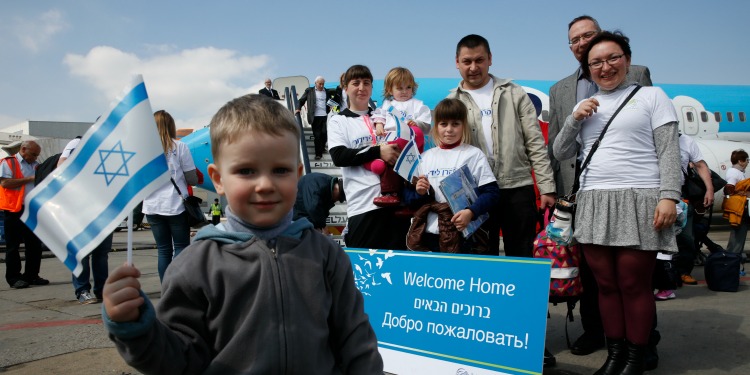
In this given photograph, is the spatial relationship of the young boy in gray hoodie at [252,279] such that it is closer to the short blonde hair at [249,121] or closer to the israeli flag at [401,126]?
the short blonde hair at [249,121]

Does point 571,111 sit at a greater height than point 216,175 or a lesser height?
greater

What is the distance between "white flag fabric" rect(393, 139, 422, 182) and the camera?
140 inches

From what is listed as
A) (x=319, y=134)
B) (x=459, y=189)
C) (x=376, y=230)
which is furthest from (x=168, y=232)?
(x=319, y=134)

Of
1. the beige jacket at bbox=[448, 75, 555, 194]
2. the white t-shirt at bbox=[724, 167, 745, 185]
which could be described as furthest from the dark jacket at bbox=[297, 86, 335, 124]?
the beige jacket at bbox=[448, 75, 555, 194]

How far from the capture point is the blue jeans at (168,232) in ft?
16.2

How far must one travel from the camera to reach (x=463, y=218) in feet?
11.1

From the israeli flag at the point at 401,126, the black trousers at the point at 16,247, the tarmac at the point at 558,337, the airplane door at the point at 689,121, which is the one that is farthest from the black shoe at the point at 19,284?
the airplane door at the point at 689,121

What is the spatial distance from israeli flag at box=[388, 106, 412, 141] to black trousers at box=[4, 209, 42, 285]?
5.93 metres

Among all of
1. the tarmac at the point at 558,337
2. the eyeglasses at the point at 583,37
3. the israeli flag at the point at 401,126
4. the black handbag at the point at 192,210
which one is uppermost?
the eyeglasses at the point at 583,37

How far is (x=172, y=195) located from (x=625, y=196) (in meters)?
3.77

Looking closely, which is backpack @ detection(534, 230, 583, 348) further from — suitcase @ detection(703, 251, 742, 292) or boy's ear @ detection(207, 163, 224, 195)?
suitcase @ detection(703, 251, 742, 292)

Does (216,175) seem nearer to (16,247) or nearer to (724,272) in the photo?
(724,272)

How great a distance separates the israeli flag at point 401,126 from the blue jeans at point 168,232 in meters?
2.30

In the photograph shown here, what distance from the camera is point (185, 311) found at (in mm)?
1475
